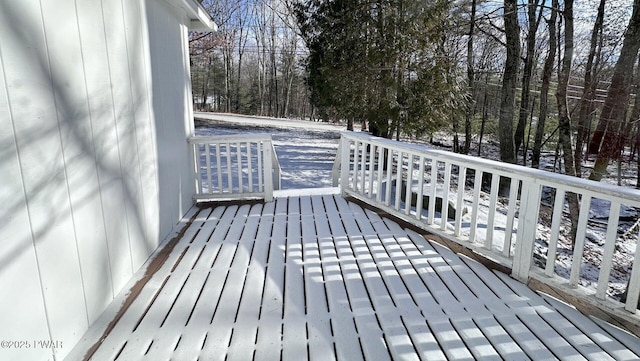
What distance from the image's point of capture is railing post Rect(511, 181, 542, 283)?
2305 millimetres

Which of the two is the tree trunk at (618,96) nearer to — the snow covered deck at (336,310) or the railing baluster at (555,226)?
the railing baluster at (555,226)

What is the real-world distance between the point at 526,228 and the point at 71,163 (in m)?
2.65

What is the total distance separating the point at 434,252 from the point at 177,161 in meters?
2.50

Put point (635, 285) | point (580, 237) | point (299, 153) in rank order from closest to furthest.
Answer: point (635, 285)
point (580, 237)
point (299, 153)

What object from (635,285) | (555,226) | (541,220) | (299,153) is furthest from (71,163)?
(541,220)

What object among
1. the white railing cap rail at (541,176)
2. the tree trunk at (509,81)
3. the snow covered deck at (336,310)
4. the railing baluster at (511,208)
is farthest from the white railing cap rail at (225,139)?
the tree trunk at (509,81)

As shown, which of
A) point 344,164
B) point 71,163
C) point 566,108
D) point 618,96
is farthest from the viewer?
point 566,108

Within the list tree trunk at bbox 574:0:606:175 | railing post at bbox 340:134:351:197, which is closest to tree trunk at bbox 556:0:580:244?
tree trunk at bbox 574:0:606:175

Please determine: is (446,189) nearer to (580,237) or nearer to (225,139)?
(580,237)

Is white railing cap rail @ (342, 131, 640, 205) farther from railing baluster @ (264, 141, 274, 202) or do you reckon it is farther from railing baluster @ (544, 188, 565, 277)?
railing baluster @ (264, 141, 274, 202)

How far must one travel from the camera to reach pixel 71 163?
1.71 m

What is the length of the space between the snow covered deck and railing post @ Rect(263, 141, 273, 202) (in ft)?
3.68

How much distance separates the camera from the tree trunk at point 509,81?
8859mm

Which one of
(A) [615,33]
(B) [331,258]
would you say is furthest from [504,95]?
(B) [331,258]
